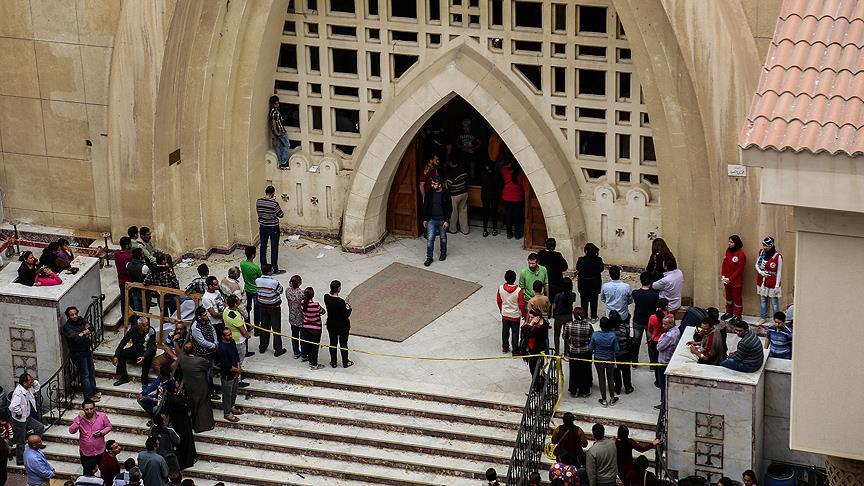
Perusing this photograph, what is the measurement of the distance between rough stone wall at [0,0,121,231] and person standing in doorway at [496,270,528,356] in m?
7.92

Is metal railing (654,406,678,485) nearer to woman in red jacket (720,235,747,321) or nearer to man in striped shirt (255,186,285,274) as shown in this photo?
woman in red jacket (720,235,747,321)

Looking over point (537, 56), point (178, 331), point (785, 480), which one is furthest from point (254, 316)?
point (785, 480)

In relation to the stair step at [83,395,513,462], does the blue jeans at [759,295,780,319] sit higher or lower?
higher

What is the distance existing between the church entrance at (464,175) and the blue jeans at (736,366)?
6991 millimetres

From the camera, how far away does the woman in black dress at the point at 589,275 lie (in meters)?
28.1

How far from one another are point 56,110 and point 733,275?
11.9 m

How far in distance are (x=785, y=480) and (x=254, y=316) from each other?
8800 millimetres

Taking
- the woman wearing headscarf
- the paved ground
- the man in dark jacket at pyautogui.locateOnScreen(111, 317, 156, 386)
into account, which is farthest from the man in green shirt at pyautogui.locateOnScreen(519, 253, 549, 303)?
the man in dark jacket at pyautogui.locateOnScreen(111, 317, 156, 386)

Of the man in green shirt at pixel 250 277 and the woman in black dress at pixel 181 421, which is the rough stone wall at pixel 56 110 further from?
the woman in black dress at pixel 181 421

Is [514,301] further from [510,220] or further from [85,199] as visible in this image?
[85,199]

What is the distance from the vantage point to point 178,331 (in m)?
27.1

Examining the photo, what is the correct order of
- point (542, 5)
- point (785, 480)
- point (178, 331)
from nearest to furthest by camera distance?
point (785, 480) → point (178, 331) → point (542, 5)

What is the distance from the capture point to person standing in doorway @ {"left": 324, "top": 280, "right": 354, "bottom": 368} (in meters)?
27.2

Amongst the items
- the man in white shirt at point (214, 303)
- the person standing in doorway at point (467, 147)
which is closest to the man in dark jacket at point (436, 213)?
the person standing in doorway at point (467, 147)
